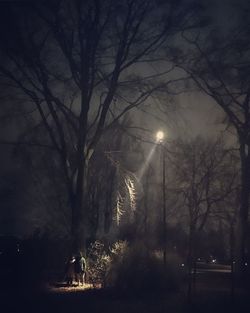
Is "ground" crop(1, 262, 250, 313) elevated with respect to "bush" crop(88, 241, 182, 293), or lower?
lower

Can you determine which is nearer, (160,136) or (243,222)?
(160,136)

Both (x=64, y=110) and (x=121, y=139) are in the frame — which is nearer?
(x=64, y=110)

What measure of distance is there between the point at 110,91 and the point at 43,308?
1161 centimetres

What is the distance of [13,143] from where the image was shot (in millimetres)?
21953

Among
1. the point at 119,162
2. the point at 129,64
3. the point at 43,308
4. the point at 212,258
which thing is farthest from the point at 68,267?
the point at 212,258

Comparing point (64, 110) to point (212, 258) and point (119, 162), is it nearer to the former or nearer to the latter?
point (119, 162)

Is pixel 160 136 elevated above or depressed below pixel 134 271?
above

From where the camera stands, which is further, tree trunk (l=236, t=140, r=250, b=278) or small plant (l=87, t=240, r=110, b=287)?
tree trunk (l=236, t=140, r=250, b=278)

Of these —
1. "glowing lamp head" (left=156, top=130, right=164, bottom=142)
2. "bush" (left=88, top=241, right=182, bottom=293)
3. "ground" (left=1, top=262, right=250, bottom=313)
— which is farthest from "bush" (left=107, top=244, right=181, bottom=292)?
"glowing lamp head" (left=156, top=130, right=164, bottom=142)

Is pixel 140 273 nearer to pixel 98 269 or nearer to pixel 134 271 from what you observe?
pixel 134 271

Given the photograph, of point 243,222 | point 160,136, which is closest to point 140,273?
point 160,136

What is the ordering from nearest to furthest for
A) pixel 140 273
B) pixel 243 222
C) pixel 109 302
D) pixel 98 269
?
pixel 109 302 < pixel 140 273 < pixel 98 269 < pixel 243 222

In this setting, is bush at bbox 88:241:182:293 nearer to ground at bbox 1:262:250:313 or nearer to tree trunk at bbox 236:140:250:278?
ground at bbox 1:262:250:313

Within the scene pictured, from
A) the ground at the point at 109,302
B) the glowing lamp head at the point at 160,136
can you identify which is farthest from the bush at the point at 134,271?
the glowing lamp head at the point at 160,136
